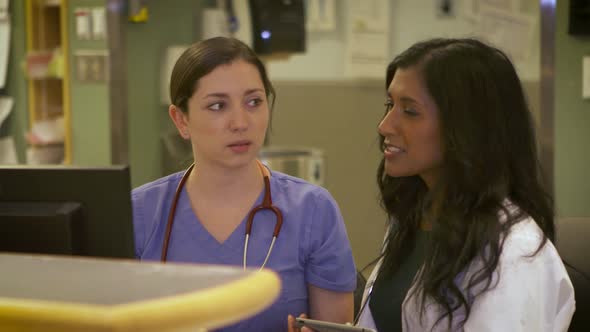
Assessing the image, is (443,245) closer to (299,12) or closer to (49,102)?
(299,12)

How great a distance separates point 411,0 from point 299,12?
121 centimetres

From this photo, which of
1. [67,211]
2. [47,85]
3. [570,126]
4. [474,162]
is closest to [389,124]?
[474,162]

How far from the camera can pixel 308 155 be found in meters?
4.16

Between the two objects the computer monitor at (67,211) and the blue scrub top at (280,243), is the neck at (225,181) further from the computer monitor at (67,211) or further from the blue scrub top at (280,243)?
the computer monitor at (67,211)

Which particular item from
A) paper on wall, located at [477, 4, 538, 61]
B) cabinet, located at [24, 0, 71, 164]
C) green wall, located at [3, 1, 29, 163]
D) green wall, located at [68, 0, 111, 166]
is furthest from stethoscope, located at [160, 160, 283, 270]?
paper on wall, located at [477, 4, 538, 61]

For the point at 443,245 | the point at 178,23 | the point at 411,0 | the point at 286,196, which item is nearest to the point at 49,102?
the point at 178,23

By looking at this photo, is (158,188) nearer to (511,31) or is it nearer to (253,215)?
(253,215)

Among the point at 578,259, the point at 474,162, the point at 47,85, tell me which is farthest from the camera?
the point at 47,85

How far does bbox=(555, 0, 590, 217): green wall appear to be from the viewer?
3.39 m

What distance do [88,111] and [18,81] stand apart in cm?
59

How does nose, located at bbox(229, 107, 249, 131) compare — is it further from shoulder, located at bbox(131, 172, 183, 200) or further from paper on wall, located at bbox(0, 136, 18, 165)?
paper on wall, located at bbox(0, 136, 18, 165)

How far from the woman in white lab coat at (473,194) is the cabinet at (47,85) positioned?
2950 millimetres

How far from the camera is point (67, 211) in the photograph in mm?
1156

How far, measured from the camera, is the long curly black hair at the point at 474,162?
1.52 metres
